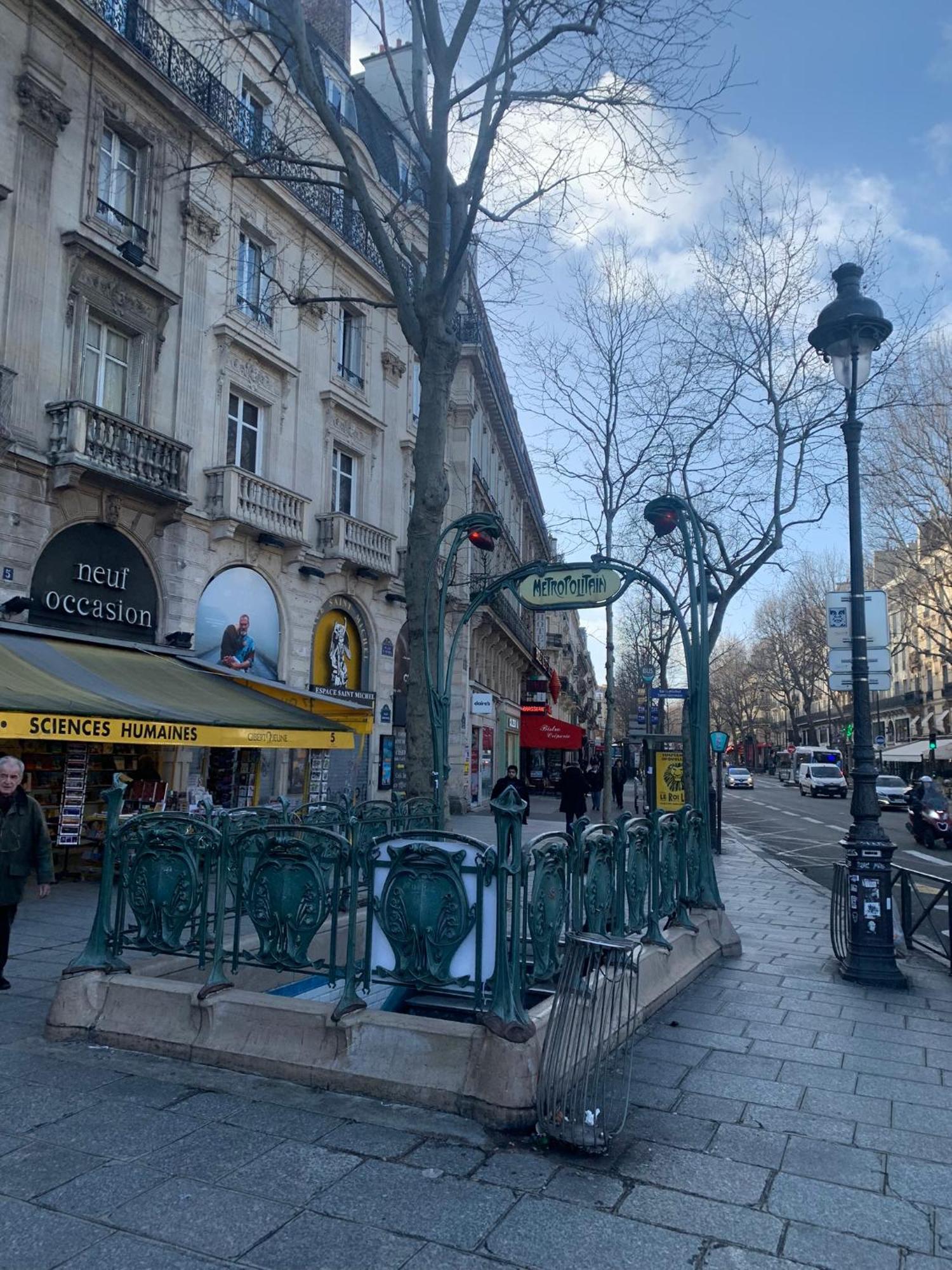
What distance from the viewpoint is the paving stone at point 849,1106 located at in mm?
4527

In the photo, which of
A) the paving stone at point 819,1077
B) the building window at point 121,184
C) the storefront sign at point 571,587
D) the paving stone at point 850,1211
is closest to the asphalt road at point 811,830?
the storefront sign at point 571,587

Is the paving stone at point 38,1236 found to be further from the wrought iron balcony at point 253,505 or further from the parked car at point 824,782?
the parked car at point 824,782

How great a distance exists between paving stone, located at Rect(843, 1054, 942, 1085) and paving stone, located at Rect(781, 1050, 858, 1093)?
13cm

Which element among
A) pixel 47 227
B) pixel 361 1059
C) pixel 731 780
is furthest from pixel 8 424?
pixel 731 780

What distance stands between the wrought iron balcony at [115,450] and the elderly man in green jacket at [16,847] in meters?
7.99

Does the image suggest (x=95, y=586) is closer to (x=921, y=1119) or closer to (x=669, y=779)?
(x=669, y=779)

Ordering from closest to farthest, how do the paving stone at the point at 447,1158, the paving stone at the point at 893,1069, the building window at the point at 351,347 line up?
1. the paving stone at the point at 447,1158
2. the paving stone at the point at 893,1069
3. the building window at the point at 351,347

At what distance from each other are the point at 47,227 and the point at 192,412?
3.77 m

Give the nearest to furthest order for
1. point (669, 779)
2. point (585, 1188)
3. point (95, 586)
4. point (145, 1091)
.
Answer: point (585, 1188) < point (145, 1091) < point (95, 586) < point (669, 779)

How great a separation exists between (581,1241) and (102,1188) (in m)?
1.74

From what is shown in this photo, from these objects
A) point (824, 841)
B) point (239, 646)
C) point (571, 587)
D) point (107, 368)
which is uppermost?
point (107, 368)

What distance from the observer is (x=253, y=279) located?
19.1 meters

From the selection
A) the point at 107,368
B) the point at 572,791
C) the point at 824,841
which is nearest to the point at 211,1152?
the point at 107,368

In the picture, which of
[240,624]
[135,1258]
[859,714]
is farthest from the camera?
[240,624]
